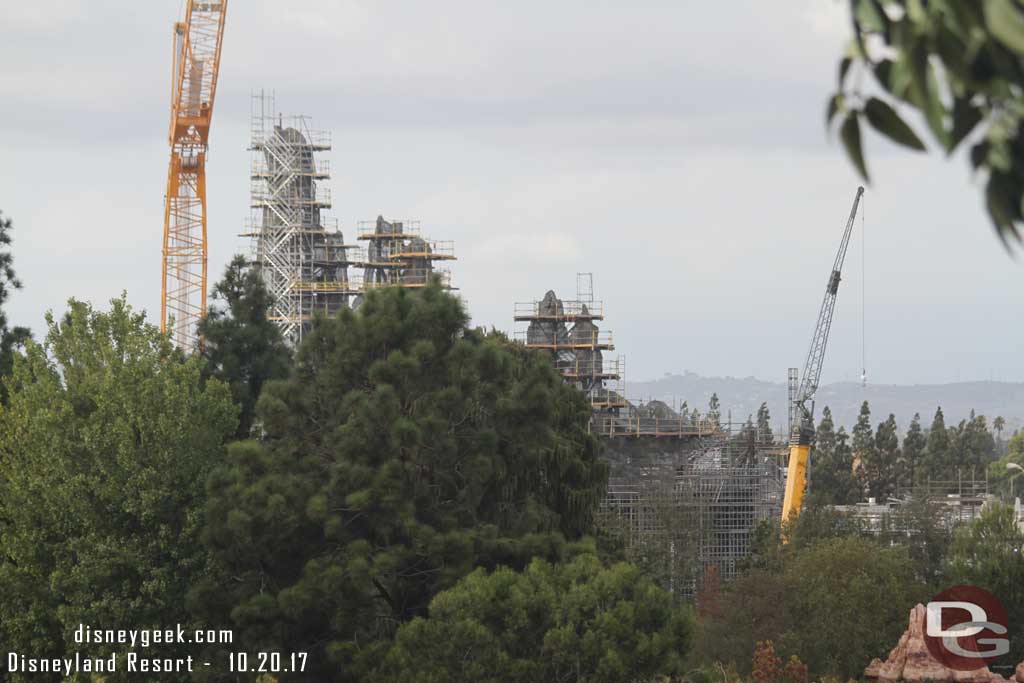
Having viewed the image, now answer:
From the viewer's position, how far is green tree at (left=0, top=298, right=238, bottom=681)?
82.8 ft

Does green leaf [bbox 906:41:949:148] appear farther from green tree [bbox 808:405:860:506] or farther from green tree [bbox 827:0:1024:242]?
green tree [bbox 808:405:860:506]

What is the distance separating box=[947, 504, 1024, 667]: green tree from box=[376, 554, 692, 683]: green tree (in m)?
13.7

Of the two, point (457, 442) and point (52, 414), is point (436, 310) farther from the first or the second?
point (52, 414)

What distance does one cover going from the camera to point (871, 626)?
33719mm

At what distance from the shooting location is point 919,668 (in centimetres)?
2927

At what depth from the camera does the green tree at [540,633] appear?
21.7m

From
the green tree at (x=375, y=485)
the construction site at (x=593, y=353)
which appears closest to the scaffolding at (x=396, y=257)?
the construction site at (x=593, y=353)

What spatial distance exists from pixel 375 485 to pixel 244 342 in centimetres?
858

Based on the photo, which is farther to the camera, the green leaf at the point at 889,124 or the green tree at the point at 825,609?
the green tree at the point at 825,609

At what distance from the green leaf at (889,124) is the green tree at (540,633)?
18375 millimetres

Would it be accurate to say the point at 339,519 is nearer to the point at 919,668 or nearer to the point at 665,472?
the point at 919,668

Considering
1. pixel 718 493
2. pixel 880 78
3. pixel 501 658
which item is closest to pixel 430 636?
pixel 501 658

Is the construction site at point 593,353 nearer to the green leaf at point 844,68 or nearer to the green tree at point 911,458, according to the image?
the green tree at point 911,458

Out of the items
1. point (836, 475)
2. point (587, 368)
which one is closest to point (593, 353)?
point (587, 368)
